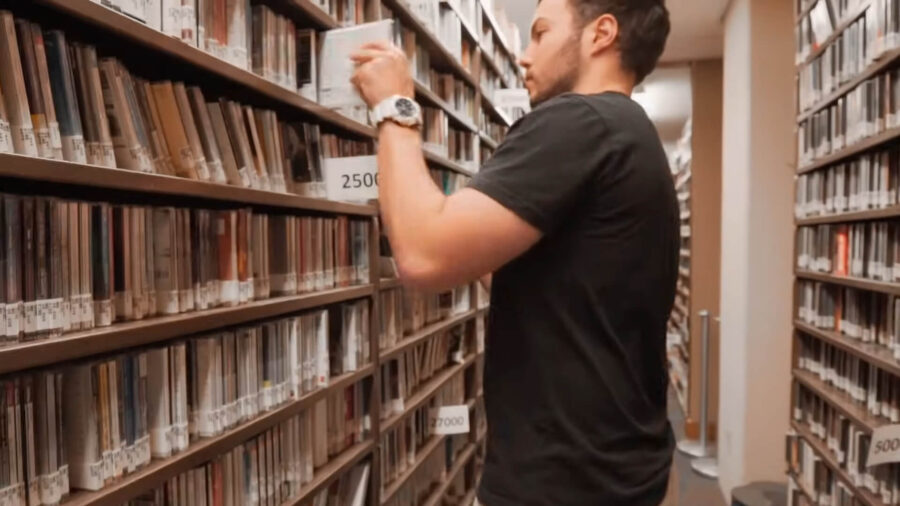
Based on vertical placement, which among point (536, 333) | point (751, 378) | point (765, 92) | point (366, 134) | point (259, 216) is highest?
point (765, 92)

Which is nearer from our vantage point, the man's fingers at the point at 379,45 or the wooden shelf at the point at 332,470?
the man's fingers at the point at 379,45

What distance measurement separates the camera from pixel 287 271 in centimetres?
156

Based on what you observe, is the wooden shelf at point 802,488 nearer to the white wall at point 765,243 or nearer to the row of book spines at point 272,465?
the white wall at point 765,243

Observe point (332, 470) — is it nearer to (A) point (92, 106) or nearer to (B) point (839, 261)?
(A) point (92, 106)

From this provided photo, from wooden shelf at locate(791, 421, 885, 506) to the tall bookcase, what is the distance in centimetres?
145

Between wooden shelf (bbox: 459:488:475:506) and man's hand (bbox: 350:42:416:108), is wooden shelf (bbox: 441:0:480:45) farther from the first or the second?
wooden shelf (bbox: 459:488:475:506)

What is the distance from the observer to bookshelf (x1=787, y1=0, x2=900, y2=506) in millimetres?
2203

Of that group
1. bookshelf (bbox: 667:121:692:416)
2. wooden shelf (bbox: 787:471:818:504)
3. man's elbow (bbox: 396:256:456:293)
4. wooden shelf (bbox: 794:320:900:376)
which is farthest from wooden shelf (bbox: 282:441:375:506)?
bookshelf (bbox: 667:121:692:416)

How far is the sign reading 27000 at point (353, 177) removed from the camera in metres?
1.52

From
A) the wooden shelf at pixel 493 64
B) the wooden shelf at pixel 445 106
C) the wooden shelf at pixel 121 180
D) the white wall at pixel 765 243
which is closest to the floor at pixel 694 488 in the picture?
the white wall at pixel 765 243

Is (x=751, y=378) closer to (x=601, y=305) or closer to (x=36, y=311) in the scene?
(x=601, y=305)

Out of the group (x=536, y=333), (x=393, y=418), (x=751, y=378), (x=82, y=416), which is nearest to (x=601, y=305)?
(x=536, y=333)

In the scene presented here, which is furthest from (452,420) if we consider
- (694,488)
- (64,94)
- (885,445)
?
(694,488)

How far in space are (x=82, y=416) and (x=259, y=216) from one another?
0.57 metres
